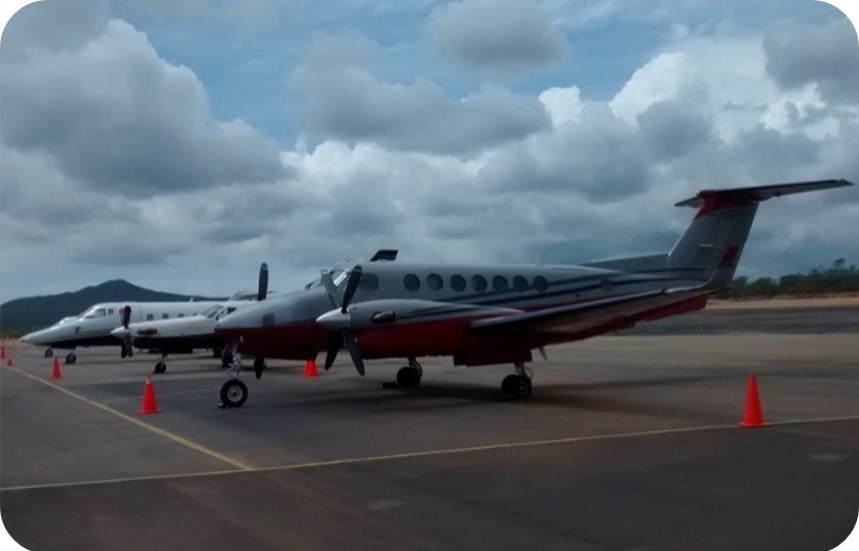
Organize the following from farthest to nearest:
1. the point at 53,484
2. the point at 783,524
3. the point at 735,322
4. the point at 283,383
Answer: the point at 735,322 → the point at 283,383 → the point at 53,484 → the point at 783,524

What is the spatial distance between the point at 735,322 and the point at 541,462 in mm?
46582

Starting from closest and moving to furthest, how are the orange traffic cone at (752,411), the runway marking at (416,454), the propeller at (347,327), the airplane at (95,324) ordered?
1. the runway marking at (416,454)
2. the orange traffic cone at (752,411)
3. the propeller at (347,327)
4. the airplane at (95,324)

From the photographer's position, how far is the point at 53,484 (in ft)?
31.9

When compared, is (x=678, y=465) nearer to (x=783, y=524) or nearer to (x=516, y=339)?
(x=783, y=524)

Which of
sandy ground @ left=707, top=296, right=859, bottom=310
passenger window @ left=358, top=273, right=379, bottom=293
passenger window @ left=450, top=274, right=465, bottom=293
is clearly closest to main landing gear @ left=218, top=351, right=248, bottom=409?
passenger window @ left=358, top=273, right=379, bottom=293

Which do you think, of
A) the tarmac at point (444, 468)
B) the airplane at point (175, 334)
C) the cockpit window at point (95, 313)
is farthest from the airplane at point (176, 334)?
the tarmac at point (444, 468)

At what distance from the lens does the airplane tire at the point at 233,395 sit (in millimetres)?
17703

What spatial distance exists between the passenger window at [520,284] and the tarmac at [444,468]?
235 centimetres

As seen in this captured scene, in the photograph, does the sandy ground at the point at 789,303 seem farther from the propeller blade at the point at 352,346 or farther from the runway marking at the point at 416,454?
the runway marking at the point at 416,454

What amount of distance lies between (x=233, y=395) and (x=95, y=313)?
2274 cm

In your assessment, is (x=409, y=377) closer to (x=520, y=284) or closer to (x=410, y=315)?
(x=520, y=284)

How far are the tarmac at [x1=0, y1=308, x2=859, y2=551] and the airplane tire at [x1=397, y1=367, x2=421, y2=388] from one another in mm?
736

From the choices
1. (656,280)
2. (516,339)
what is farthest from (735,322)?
(516,339)

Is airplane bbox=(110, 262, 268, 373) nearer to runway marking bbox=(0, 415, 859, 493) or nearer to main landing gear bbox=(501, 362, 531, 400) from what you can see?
main landing gear bbox=(501, 362, 531, 400)
